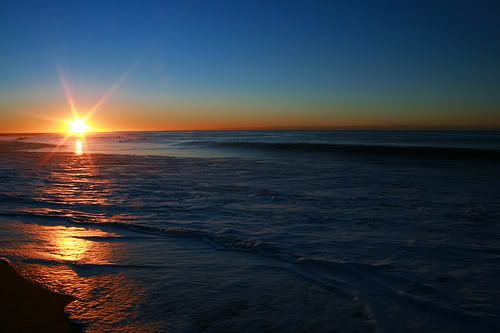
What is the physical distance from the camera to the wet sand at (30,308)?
328 cm

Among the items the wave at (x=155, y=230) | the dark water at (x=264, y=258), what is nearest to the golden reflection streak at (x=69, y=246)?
the dark water at (x=264, y=258)

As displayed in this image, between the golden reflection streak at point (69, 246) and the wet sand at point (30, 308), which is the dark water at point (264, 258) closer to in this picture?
the golden reflection streak at point (69, 246)

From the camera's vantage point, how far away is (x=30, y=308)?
11.9ft

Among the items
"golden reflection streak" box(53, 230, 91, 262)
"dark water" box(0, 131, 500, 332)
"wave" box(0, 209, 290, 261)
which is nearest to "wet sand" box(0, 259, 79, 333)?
"dark water" box(0, 131, 500, 332)

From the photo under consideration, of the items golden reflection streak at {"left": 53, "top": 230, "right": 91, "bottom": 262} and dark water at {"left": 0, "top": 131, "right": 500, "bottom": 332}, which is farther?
golden reflection streak at {"left": 53, "top": 230, "right": 91, "bottom": 262}

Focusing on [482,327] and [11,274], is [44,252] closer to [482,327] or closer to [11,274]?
[11,274]

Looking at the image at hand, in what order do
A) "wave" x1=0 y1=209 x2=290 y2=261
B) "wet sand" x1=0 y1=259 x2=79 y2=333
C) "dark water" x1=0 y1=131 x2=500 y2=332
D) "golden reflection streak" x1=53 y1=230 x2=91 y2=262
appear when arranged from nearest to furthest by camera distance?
"wet sand" x1=0 y1=259 x2=79 y2=333, "dark water" x1=0 y1=131 x2=500 y2=332, "golden reflection streak" x1=53 y1=230 x2=91 y2=262, "wave" x1=0 y1=209 x2=290 y2=261

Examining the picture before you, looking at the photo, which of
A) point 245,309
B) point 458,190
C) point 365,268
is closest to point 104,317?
point 245,309

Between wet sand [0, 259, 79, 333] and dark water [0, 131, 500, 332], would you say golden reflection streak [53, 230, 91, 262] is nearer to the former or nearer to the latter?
dark water [0, 131, 500, 332]

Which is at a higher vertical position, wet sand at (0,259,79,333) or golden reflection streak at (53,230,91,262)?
golden reflection streak at (53,230,91,262)

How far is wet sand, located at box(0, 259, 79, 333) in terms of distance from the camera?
3275 millimetres

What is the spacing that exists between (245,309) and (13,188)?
1127 cm

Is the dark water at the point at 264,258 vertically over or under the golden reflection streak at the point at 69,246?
under

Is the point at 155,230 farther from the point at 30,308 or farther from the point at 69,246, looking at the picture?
the point at 30,308
